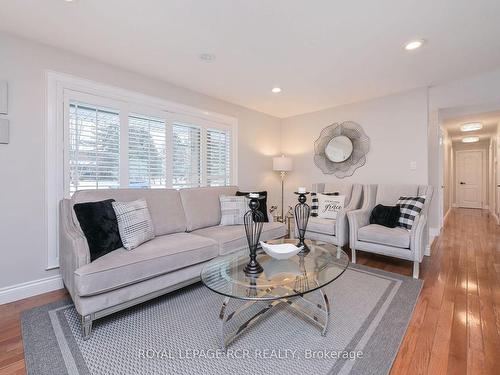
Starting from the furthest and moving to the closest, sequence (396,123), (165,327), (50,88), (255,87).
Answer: (396,123) → (255,87) → (50,88) → (165,327)

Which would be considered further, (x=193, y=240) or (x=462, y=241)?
(x=462, y=241)

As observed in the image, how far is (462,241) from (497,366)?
10.8ft

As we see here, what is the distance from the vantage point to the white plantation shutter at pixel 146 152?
2.90 m

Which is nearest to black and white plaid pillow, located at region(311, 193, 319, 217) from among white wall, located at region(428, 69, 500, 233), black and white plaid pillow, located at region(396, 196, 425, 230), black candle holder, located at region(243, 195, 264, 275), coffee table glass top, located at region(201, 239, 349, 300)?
black and white plaid pillow, located at region(396, 196, 425, 230)

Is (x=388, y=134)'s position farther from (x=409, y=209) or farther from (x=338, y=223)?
(x=338, y=223)

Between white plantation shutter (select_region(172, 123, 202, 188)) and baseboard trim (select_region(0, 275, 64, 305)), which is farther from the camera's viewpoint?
white plantation shutter (select_region(172, 123, 202, 188))

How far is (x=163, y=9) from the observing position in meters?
1.85

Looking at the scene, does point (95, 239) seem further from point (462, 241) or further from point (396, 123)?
point (462, 241)

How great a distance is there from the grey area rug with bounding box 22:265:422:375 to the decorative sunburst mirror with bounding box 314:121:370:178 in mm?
2333

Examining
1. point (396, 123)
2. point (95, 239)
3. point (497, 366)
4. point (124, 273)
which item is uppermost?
point (396, 123)

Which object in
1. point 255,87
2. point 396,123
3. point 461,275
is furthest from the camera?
point 396,123

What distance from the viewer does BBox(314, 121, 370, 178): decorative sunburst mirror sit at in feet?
13.1

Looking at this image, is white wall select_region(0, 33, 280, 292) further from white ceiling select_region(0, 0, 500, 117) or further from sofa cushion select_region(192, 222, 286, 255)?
sofa cushion select_region(192, 222, 286, 255)

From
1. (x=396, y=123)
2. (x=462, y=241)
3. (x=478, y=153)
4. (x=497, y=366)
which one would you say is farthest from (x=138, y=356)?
(x=478, y=153)
